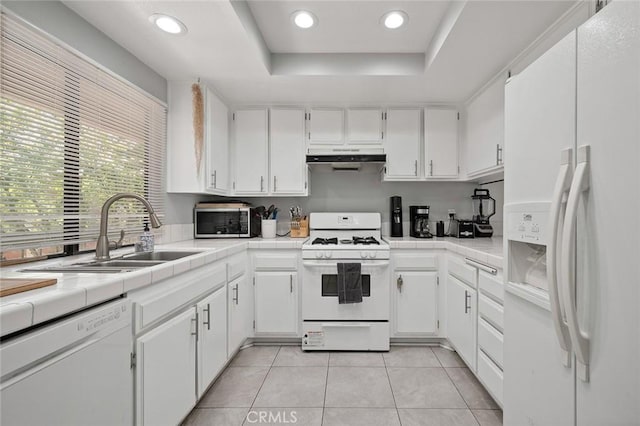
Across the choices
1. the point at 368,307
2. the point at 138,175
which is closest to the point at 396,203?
the point at 368,307

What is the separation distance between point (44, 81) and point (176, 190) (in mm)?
1128

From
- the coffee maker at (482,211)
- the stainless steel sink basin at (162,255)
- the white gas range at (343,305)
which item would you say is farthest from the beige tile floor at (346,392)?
the coffee maker at (482,211)

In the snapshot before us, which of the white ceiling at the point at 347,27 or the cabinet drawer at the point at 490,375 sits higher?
the white ceiling at the point at 347,27

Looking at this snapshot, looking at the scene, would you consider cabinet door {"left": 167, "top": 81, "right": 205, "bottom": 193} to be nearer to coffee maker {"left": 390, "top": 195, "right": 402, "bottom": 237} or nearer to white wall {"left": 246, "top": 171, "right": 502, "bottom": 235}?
white wall {"left": 246, "top": 171, "right": 502, "bottom": 235}

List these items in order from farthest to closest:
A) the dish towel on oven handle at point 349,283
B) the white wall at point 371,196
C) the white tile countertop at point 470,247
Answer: the white wall at point 371,196 → the dish towel on oven handle at point 349,283 → the white tile countertop at point 470,247

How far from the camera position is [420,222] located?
2832mm

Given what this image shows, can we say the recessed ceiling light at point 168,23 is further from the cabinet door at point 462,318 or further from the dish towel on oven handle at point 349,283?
the cabinet door at point 462,318

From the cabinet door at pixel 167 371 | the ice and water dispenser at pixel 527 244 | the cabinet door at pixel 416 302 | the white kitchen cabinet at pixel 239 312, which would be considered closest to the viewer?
the ice and water dispenser at pixel 527 244

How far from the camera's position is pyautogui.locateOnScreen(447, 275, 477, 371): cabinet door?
1886 mm

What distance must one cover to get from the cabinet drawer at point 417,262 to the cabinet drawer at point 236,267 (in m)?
1.28

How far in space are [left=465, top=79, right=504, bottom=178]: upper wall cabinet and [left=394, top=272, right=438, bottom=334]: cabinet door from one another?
1.02 m

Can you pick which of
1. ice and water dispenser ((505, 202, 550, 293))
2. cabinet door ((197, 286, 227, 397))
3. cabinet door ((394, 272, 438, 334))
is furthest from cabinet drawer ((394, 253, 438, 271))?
cabinet door ((197, 286, 227, 397))

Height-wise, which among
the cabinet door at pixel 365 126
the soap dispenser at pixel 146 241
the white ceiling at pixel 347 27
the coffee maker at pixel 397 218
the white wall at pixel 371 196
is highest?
the white ceiling at pixel 347 27

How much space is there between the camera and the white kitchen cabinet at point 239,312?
204 centimetres
